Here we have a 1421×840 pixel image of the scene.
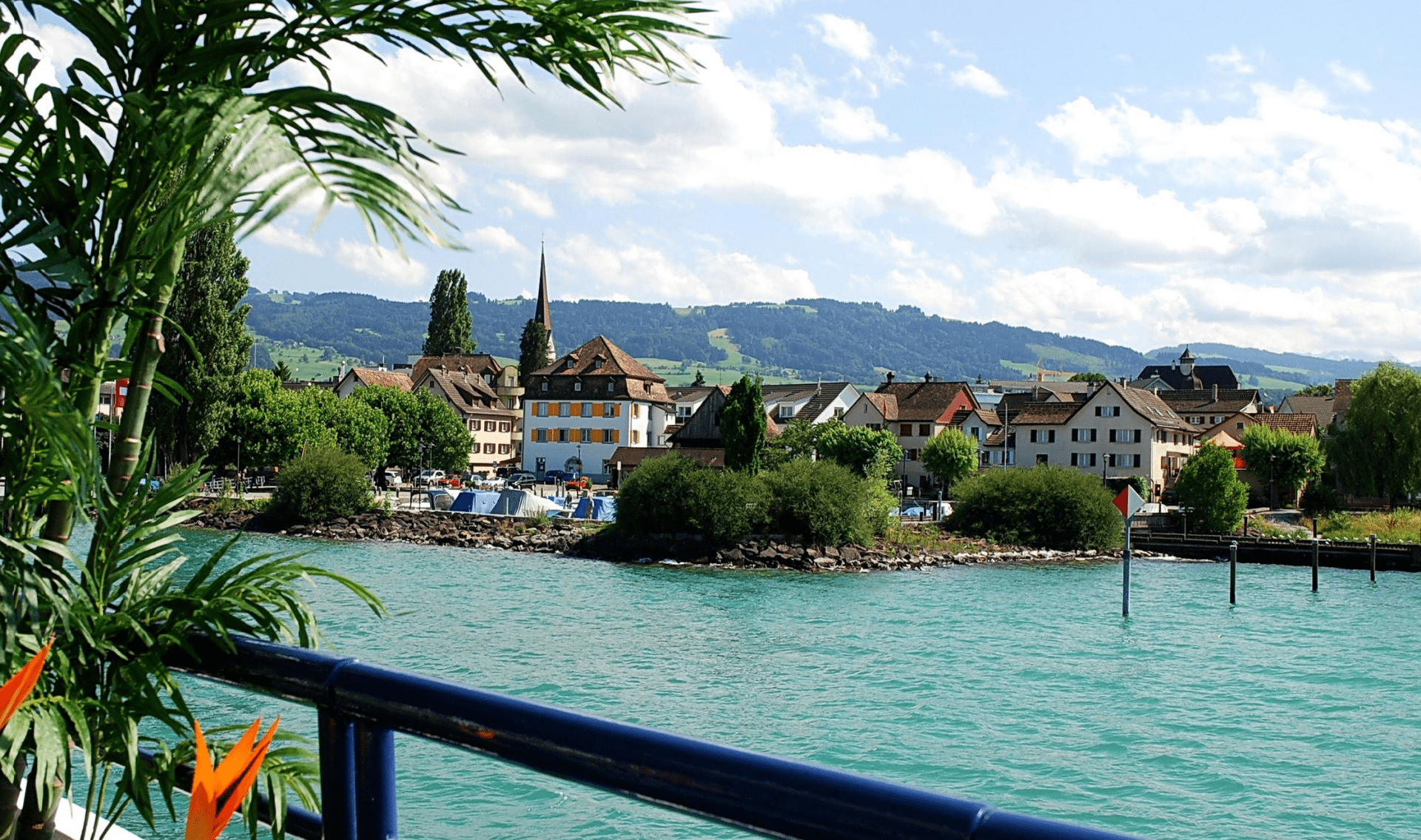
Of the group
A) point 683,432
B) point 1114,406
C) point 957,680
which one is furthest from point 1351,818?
point 1114,406

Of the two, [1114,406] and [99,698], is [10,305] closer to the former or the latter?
[99,698]

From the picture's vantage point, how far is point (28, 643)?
2.18 meters

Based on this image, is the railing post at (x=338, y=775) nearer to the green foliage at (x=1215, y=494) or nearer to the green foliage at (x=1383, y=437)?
the green foliage at (x=1215, y=494)

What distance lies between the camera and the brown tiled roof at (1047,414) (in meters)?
91.6

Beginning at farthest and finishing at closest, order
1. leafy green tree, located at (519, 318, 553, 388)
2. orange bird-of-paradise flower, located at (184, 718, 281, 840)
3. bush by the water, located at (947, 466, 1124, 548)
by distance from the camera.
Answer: leafy green tree, located at (519, 318, 553, 388)
bush by the water, located at (947, 466, 1124, 548)
orange bird-of-paradise flower, located at (184, 718, 281, 840)

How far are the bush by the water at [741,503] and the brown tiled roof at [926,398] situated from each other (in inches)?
1838

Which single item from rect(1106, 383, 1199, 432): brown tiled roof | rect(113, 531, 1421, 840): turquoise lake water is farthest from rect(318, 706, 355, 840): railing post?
rect(1106, 383, 1199, 432): brown tiled roof

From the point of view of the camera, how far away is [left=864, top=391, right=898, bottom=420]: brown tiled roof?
321 feet

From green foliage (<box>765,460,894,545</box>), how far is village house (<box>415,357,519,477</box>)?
183ft

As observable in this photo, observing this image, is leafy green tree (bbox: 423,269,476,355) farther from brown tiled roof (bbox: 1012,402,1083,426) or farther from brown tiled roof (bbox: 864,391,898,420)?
brown tiled roof (bbox: 1012,402,1083,426)

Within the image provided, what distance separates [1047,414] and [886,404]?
43.0 feet

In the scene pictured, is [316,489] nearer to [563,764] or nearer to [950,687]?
[950,687]

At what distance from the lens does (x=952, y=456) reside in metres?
80.6

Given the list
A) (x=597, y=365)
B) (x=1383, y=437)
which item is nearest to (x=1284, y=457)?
(x=1383, y=437)
